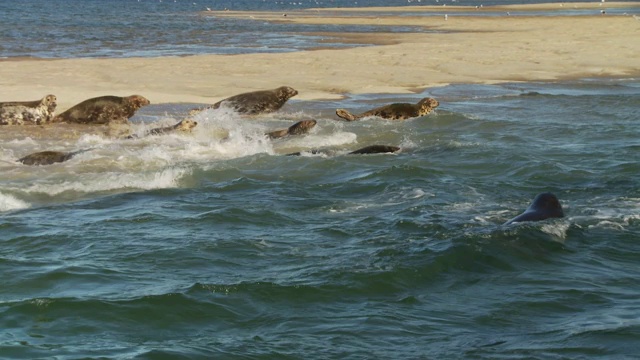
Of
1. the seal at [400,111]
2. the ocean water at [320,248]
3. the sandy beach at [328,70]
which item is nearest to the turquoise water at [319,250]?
the ocean water at [320,248]

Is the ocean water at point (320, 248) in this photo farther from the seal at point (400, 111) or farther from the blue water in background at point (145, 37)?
the blue water in background at point (145, 37)

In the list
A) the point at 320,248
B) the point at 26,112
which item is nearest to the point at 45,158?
the point at 26,112

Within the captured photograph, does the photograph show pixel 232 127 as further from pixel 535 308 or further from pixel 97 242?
pixel 535 308

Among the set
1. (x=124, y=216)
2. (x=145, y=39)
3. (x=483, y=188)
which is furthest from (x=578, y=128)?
(x=145, y=39)

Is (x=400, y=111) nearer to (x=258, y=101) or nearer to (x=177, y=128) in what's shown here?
(x=258, y=101)

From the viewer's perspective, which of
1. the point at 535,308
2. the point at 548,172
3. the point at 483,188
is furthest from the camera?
the point at 548,172

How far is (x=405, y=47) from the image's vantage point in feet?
108

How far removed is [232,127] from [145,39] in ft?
80.5

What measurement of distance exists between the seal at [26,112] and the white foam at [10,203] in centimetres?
566

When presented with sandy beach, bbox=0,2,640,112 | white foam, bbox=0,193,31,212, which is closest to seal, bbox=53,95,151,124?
sandy beach, bbox=0,2,640,112

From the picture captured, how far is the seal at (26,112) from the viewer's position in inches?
690

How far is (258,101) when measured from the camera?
1925 cm

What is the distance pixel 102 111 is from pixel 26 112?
1320 mm

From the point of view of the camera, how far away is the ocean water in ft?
24.4
